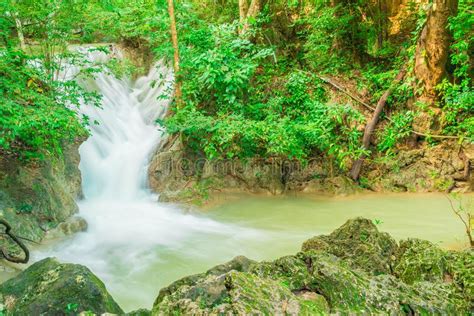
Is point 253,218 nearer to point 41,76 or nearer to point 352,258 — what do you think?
point 352,258

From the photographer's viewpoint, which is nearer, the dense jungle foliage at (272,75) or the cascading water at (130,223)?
the cascading water at (130,223)

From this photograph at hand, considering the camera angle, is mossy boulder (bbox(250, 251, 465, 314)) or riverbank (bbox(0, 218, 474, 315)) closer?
riverbank (bbox(0, 218, 474, 315))

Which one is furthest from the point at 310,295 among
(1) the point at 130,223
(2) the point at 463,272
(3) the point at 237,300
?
(1) the point at 130,223

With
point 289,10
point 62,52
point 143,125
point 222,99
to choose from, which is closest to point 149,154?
point 143,125

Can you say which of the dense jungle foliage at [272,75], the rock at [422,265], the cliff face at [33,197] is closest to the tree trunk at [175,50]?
the dense jungle foliage at [272,75]

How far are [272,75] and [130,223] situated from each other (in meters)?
5.36

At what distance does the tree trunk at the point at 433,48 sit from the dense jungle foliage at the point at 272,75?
3 centimetres

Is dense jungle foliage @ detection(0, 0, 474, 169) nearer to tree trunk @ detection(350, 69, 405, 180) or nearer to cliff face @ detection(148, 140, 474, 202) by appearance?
tree trunk @ detection(350, 69, 405, 180)

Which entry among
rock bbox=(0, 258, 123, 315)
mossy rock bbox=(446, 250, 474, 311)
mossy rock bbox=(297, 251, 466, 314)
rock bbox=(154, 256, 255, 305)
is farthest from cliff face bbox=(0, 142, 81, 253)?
mossy rock bbox=(446, 250, 474, 311)

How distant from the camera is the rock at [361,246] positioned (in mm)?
3227

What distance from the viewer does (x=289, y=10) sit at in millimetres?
11500

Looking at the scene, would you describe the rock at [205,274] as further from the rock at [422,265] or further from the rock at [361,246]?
the rock at [422,265]

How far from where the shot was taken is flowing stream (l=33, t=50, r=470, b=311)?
5112mm

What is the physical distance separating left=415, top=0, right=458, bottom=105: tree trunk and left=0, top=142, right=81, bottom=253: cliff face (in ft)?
25.5
